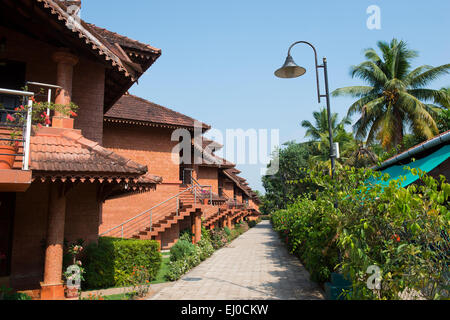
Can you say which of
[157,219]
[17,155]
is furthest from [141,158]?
[17,155]

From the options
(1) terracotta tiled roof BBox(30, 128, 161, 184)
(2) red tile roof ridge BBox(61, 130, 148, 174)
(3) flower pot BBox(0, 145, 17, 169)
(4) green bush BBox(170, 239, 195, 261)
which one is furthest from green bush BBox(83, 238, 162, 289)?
(3) flower pot BBox(0, 145, 17, 169)

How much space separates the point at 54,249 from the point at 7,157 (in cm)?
249

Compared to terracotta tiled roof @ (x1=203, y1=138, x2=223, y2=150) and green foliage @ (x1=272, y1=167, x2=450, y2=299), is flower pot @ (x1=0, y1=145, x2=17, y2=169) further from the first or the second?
terracotta tiled roof @ (x1=203, y1=138, x2=223, y2=150)

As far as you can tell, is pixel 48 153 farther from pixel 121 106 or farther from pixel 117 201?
pixel 121 106

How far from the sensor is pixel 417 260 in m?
3.91

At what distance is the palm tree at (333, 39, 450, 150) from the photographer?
2062cm

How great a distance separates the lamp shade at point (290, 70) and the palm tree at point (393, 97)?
15.2m

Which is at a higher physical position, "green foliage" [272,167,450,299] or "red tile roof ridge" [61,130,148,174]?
"red tile roof ridge" [61,130,148,174]

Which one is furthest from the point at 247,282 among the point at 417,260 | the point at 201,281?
the point at 417,260

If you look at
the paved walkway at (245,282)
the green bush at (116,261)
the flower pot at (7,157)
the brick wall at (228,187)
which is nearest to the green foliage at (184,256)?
the paved walkway at (245,282)

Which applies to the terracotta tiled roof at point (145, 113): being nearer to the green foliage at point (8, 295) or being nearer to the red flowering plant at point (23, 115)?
the red flowering plant at point (23, 115)

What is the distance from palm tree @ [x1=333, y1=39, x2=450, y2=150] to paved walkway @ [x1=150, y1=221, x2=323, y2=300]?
1295 centimetres

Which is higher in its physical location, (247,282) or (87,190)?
(87,190)

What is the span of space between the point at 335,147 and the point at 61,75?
7.55 m
